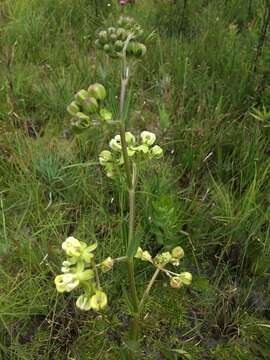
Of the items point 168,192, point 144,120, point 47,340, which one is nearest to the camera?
point 47,340

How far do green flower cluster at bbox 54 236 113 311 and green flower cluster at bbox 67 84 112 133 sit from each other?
30 cm

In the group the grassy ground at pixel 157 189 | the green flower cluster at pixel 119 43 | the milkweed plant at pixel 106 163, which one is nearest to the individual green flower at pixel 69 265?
the milkweed plant at pixel 106 163

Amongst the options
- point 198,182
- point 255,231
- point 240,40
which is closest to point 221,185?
point 198,182

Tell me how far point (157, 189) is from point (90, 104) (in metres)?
0.77

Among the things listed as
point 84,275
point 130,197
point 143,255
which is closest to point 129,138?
point 130,197

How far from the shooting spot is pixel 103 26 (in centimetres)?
283

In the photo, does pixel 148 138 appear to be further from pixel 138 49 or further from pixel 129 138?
pixel 138 49

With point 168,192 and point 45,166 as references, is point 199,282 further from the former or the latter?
point 45,166

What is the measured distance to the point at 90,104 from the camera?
1097 mm

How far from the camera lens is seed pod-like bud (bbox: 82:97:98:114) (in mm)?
1098

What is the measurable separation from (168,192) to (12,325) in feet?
2.61

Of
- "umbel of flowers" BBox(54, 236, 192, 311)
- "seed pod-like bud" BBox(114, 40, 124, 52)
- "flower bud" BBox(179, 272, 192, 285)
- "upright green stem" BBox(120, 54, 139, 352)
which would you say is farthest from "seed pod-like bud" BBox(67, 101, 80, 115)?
"flower bud" BBox(179, 272, 192, 285)

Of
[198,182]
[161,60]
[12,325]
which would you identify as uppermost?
[161,60]

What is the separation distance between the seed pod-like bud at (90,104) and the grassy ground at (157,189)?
0.21 m
